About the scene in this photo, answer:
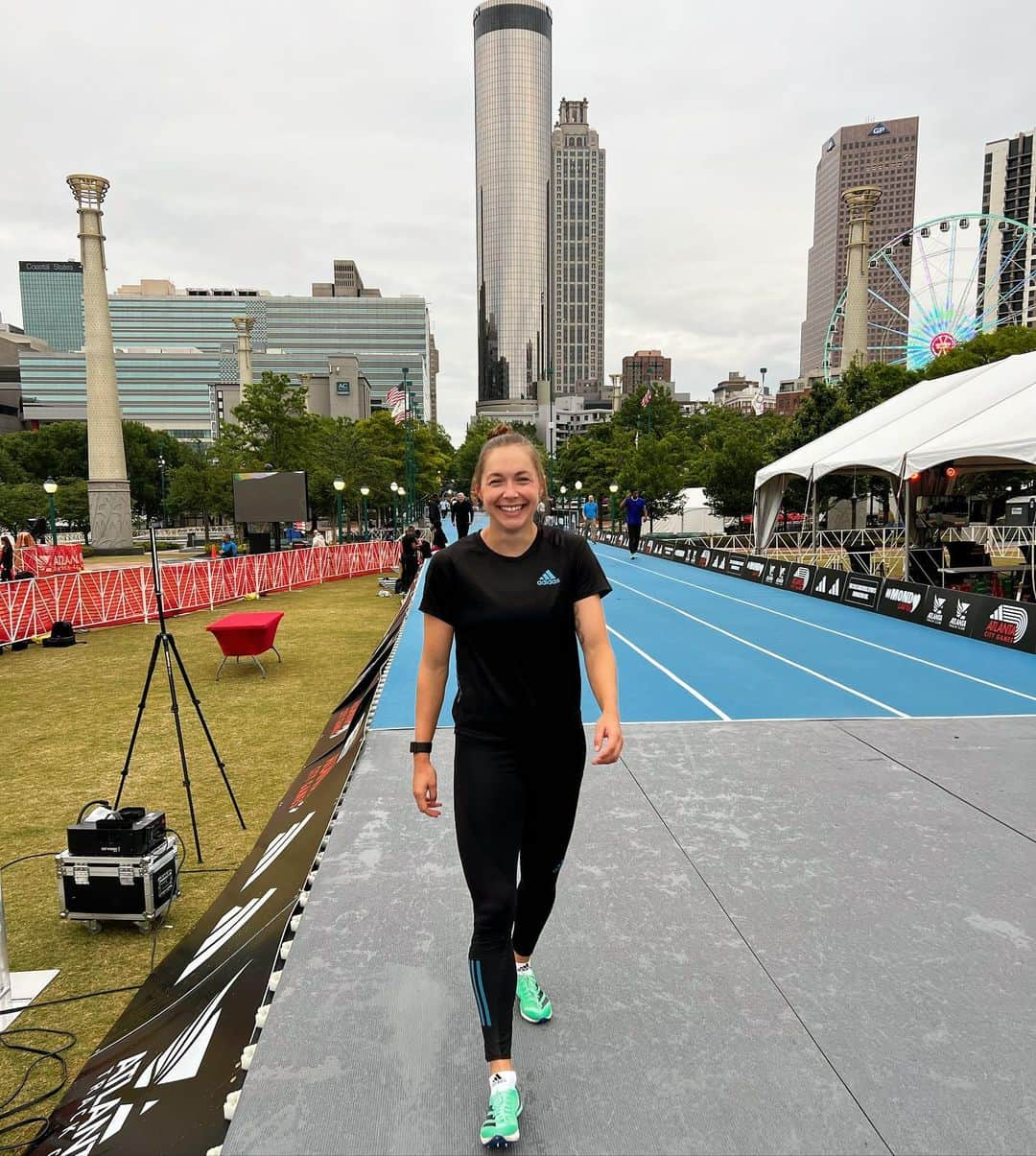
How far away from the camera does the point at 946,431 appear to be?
14836 mm

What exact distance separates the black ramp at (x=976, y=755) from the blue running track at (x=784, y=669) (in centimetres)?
44

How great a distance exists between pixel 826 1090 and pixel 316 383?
112 metres

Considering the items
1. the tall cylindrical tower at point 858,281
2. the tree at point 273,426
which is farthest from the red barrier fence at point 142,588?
the tall cylindrical tower at point 858,281

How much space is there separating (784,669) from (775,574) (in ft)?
32.0

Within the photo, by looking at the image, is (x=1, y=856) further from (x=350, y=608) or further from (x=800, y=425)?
(x=800, y=425)

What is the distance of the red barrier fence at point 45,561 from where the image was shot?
64.0 feet

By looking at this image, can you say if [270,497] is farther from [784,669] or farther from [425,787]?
[425,787]

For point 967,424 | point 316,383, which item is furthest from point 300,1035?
point 316,383

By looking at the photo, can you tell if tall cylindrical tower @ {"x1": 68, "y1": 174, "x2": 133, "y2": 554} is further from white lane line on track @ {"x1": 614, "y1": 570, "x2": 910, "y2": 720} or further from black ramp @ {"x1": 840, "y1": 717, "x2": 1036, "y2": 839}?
black ramp @ {"x1": 840, "y1": 717, "x2": 1036, "y2": 839}

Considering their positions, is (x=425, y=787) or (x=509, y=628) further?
(x=425, y=787)

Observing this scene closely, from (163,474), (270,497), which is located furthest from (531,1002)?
(163,474)

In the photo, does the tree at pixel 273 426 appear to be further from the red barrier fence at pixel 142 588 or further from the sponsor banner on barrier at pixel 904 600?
the sponsor banner on barrier at pixel 904 600

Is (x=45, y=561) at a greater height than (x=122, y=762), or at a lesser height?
greater

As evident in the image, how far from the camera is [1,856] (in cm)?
520
